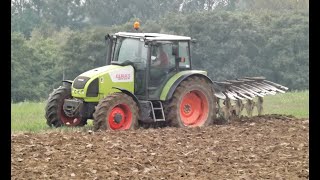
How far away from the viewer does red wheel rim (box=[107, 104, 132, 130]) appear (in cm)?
1324

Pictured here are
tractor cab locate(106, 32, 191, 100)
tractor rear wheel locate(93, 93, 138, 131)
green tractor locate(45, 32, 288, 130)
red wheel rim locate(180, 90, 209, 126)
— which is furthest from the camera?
red wheel rim locate(180, 90, 209, 126)

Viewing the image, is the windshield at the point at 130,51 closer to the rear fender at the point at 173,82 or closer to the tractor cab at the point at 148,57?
the tractor cab at the point at 148,57

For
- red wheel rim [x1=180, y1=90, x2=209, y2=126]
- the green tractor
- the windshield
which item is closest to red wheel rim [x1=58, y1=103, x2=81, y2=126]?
the green tractor

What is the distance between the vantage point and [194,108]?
14.9 metres

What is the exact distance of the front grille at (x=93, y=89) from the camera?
1352cm

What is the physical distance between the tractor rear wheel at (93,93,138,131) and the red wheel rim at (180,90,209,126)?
1476mm

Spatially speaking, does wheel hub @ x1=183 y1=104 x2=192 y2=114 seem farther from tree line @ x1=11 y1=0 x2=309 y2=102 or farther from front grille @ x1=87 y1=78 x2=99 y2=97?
tree line @ x1=11 y1=0 x2=309 y2=102

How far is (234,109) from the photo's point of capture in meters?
15.6

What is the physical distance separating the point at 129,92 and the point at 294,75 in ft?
90.6

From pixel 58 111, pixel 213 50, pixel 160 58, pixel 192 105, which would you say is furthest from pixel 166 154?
pixel 213 50

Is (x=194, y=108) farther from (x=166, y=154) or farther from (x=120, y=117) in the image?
(x=166, y=154)

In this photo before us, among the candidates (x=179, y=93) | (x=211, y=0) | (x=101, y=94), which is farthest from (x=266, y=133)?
(x=211, y=0)

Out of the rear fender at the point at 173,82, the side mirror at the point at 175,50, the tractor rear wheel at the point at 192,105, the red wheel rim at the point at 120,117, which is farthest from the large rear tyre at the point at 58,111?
the side mirror at the point at 175,50
